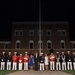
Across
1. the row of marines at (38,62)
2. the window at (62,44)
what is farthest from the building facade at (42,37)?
the row of marines at (38,62)

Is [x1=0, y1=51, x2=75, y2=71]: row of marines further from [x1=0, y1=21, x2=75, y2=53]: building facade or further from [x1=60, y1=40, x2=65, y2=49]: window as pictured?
[x1=60, y1=40, x2=65, y2=49]: window

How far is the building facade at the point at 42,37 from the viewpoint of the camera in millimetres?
53719

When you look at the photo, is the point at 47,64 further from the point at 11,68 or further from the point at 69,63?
the point at 11,68

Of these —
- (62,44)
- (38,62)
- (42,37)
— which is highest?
(42,37)

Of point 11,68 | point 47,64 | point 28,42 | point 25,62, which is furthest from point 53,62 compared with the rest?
point 28,42

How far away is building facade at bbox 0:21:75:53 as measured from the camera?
53.7m

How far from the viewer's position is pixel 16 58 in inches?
906

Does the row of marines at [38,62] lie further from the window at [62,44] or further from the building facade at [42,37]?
the window at [62,44]

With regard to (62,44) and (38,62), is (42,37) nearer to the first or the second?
(62,44)

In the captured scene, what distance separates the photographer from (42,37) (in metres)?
54.0

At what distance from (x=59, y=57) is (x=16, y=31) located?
3195 cm

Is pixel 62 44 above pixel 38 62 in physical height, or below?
above

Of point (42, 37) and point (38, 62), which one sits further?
point (42, 37)

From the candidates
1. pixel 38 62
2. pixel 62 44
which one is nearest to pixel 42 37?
pixel 62 44
